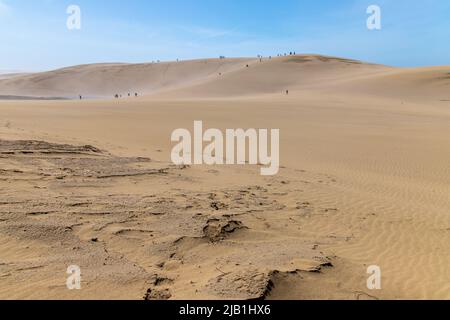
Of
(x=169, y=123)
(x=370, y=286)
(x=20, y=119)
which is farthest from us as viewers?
(x=169, y=123)

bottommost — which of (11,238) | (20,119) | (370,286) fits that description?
(370,286)

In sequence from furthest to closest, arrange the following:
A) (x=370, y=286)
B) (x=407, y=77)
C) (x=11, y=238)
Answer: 1. (x=407, y=77)
2. (x=11, y=238)
3. (x=370, y=286)

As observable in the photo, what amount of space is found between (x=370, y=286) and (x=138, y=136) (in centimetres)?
1138

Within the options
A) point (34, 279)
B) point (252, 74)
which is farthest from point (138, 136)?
point (252, 74)

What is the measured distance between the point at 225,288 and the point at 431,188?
7.75 m

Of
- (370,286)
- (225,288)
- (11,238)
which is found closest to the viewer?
(225,288)

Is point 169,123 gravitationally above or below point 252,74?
below

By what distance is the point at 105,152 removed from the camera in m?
10.9

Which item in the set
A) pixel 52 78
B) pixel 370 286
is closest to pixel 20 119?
pixel 370 286

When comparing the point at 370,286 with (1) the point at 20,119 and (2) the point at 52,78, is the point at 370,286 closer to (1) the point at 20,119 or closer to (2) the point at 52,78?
(1) the point at 20,119

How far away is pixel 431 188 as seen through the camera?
1032 centimetres

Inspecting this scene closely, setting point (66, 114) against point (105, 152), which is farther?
point (66, 114)
